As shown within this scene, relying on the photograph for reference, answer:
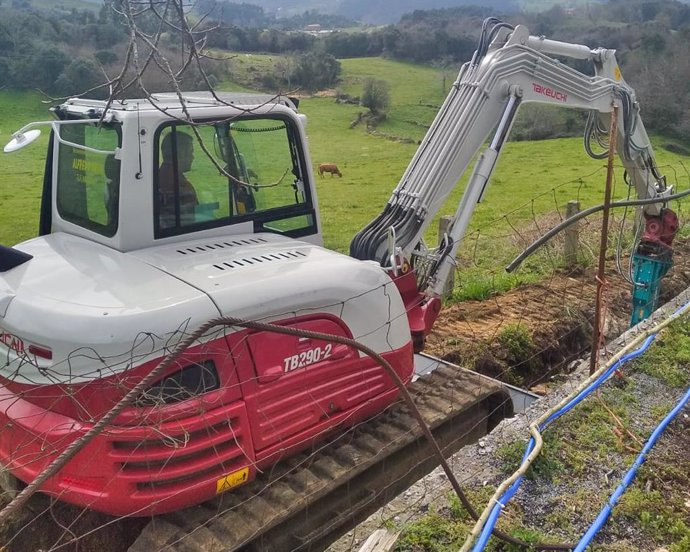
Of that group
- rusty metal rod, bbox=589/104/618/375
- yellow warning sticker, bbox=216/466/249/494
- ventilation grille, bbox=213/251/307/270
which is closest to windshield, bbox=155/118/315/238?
ventilation grille, bbox=213/251/307/270

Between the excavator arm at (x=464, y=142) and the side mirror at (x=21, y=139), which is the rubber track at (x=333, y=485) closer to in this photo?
the excavator arm at (x=464, y=142)

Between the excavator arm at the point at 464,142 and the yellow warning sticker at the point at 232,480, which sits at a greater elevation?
the excavator arm at the point at 464,142

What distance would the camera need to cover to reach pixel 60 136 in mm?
5168

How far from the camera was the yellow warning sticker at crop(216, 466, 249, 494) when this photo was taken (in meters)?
4.16

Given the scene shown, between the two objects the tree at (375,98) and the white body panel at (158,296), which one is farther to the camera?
the tree at (375,98)

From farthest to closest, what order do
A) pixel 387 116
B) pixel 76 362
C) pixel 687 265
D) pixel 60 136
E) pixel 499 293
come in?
pixel 387 116 → pixel 687 265 → pixel 499 293 → pixel 60 136 → pixel 76 362

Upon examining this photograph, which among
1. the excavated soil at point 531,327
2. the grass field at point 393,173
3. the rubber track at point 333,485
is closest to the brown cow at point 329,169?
the grass field at point 393,173

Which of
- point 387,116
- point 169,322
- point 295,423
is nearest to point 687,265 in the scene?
point 295,423

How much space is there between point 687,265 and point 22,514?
32.5 feet

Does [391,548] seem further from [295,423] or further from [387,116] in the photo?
[387,116]

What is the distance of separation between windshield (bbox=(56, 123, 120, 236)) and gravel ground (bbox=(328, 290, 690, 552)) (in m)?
2.65

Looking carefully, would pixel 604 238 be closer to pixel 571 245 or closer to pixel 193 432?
pixel 193 432

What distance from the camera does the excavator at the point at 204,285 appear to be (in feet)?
12.6

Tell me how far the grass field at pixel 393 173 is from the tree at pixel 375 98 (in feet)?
2.09
